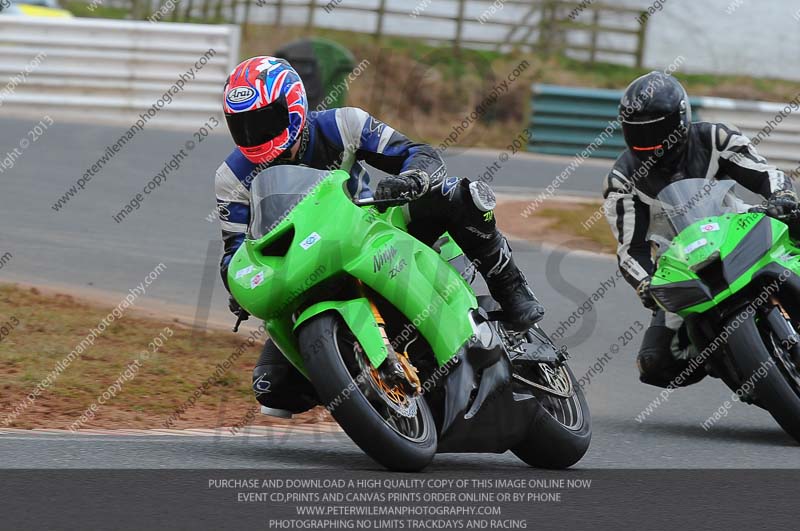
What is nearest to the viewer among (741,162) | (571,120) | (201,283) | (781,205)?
(781,205)

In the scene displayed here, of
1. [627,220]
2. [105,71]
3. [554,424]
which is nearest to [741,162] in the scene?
[627,220]

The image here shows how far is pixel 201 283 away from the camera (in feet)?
34.2

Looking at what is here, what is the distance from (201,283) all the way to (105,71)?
26.5ft

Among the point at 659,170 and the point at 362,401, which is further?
the point at 659,170

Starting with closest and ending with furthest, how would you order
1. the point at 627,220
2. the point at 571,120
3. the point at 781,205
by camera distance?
1. the point at 781,205
2. the point at 627,220
3. the point at 571,120

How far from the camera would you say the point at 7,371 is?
7395mm

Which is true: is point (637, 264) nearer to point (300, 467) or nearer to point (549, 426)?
point (549, 426)

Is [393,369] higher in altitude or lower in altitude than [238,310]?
higher

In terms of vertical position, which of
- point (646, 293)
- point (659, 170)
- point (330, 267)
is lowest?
point (646, 293)

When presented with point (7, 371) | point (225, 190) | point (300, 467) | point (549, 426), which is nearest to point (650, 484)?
point (549, 426)

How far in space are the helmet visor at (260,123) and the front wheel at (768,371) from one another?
7.46 ft

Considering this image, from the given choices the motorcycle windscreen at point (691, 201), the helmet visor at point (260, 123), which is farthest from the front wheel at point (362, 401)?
the motorcycle windscreen at point (691, 201)

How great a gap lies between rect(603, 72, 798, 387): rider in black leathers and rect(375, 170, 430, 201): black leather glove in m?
1.99

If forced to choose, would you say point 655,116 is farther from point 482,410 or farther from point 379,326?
point 379,326
